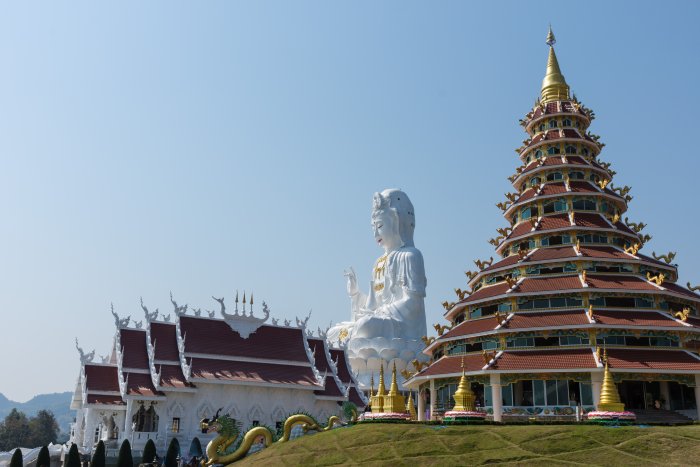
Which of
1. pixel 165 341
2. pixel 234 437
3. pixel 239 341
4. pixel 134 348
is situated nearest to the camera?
pixel 234 437

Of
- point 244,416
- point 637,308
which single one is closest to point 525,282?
point 637,308

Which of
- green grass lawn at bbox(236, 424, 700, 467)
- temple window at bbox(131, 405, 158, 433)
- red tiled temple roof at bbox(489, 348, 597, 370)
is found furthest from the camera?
temple window at bbox(131, 405, 158, 433)

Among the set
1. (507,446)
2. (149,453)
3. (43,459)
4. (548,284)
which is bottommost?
(43,459)

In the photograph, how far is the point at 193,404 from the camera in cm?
4188

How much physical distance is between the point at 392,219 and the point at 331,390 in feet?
89.7

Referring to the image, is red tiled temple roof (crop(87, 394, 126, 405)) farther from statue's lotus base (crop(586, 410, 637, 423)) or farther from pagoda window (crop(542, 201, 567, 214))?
statue's lotus base (crop(586, 410, 637, 423))

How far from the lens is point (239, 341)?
4553 centimetres

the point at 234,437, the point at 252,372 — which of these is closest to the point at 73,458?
the point at 234,437

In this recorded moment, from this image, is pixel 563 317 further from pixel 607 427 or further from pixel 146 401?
pixel 146 401

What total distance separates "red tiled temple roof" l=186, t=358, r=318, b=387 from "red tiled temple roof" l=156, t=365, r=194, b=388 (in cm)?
76

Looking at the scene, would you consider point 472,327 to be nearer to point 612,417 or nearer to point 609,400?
point 609,400

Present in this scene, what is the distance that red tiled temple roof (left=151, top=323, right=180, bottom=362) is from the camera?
4294 centimetres

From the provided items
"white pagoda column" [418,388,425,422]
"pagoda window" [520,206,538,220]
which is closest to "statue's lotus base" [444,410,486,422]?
"white pagoda column" [418,388,425,422]

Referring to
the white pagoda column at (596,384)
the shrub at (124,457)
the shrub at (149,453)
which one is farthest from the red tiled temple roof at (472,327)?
the shrub at (124,457)
